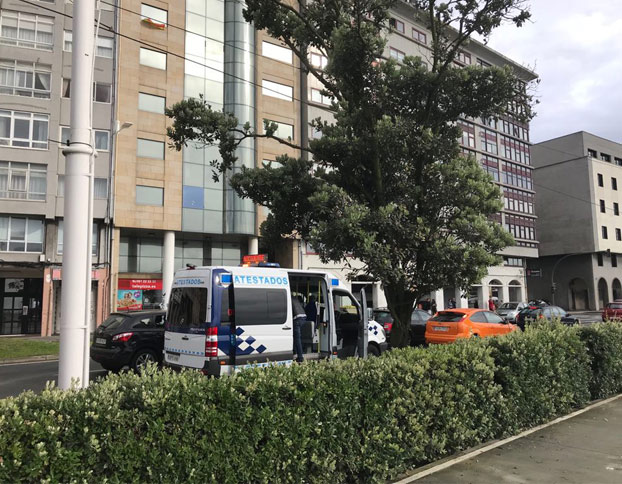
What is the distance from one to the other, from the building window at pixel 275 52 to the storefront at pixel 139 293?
1882 cm

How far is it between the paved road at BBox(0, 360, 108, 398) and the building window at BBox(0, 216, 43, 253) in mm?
14683

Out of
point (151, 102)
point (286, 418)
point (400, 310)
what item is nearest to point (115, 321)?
point (400, 310)

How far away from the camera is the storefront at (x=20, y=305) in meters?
29.2

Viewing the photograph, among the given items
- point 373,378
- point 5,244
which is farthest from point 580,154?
point 373,378

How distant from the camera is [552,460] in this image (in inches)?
200

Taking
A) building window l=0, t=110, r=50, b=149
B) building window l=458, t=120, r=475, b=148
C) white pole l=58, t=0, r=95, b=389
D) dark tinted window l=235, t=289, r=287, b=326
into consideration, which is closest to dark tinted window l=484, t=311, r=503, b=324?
dark tinted window l=235, t=289, r=287, b=326

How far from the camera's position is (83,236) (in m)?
3.76

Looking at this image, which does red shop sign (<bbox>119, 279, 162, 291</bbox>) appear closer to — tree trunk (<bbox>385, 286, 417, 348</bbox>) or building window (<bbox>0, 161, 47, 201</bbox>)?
building window (<bbox>0, 161, 47, 201</bbox>)

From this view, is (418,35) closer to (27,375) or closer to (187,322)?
(27,375)

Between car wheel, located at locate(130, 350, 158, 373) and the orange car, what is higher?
the orange car

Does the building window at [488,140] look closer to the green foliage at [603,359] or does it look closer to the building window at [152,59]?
the building window at [152,59]

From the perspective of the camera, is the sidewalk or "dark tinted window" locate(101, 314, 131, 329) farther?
"dark tinted window" locate(101, 314, 131, 329)

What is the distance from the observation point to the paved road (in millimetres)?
10425

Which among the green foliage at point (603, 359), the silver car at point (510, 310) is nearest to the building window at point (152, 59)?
the silver car at point (510, 310)
